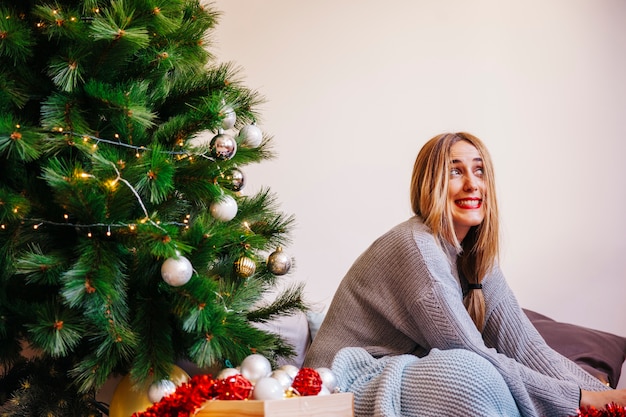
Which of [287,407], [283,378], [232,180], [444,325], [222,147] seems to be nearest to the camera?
[287,407]

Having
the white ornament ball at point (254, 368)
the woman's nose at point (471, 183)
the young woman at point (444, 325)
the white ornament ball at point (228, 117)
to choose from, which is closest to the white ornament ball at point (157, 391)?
the white ornament ball at point (254, 368)

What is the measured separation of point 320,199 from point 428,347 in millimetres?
854

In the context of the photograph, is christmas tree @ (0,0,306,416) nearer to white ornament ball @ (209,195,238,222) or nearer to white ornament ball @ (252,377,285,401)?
white ornament ball @ (209,195,238,222)

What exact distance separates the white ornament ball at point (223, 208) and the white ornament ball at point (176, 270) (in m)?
0.17

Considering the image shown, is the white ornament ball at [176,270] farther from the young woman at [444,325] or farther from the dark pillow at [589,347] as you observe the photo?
the dark pillow at [589,347]

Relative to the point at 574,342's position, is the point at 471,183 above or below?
above

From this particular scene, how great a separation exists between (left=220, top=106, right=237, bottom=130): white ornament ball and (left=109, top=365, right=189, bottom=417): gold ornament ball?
0.48 metres

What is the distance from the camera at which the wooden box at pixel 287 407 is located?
1083mm

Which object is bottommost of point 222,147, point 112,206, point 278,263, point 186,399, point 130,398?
point 130,398

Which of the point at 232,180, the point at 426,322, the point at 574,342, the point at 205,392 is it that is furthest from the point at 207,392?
the point at 574,342

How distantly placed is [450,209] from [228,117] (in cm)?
68

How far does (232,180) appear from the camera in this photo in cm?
146

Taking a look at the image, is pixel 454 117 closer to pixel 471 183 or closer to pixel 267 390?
pixel 471 183

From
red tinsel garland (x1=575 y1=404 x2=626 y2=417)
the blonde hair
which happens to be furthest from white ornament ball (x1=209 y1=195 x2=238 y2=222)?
red tinsel garland (x1=575 y1=404 x2=626 y2=417)
